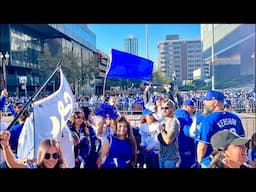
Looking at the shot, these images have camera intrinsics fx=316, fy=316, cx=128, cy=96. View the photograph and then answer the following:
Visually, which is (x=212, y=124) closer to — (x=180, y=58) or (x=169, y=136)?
(x=169, y=136)

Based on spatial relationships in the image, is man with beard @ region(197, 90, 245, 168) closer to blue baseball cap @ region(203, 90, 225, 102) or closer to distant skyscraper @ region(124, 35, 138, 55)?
blue baseball cap @ region(203, 90, 225, 102)

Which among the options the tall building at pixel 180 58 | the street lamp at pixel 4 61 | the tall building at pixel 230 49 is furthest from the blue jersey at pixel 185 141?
the street lamp at pixel 4 61

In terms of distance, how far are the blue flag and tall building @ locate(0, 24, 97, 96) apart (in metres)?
0.28

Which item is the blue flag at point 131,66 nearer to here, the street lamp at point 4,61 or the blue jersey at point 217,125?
the blue jersey at point 217,125

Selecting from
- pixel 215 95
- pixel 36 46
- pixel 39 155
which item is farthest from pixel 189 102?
pixel 36 46

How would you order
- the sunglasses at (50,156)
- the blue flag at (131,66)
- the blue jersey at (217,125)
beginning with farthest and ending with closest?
1. the blue flag at (131,66)
2. the sunglasses at (50,156)
3. the blue jersey at (217,125)

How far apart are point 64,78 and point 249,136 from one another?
227 cm

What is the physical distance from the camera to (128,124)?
3.81 meters

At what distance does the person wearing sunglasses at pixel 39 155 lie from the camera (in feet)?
12.2

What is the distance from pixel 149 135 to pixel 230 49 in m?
1.46

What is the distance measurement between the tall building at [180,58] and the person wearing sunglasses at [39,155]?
160 centimetres
